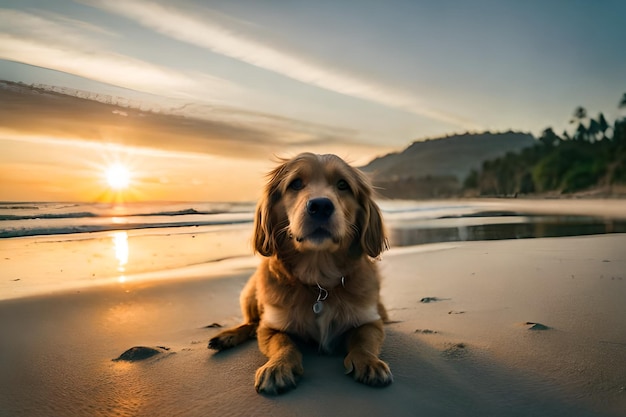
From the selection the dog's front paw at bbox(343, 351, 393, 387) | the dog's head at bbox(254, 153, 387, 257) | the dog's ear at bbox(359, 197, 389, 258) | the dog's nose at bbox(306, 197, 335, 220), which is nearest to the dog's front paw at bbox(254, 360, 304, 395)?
the dog's front paw at bbox(343, 351, 393, 387)

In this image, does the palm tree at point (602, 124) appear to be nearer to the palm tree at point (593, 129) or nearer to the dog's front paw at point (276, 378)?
the palm tree at point (593, 129)

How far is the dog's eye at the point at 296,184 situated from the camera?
3.42m

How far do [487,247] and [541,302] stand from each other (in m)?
4.23

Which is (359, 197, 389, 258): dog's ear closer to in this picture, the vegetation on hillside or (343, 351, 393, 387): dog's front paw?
(343, 351, 393, 387): dog's front paw

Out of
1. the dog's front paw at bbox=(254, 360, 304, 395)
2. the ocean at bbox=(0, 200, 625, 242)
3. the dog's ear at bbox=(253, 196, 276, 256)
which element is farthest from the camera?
the ocean at bbox=(0, 200, 625, 242)

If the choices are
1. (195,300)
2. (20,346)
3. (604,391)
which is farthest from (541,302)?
(20,346)

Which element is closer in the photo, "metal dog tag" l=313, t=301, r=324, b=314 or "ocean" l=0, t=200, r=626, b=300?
"metal dog tag" l=313, t=301, r=324, b=314

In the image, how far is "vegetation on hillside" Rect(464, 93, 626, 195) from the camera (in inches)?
1857

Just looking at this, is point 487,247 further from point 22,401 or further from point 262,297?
point 22,401

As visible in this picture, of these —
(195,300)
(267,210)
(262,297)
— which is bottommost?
(195,300)

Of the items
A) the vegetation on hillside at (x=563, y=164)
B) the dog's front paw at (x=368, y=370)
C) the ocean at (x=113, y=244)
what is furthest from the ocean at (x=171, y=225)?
the vegetation on hillside at (x=563, y=164)

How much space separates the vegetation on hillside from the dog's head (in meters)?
48.2

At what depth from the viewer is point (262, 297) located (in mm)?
3270

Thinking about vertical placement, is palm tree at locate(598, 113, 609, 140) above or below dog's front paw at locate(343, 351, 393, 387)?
above
